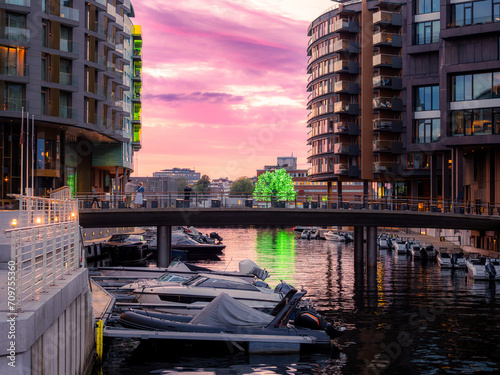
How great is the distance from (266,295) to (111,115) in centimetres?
5665

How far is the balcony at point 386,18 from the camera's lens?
95.8 metres

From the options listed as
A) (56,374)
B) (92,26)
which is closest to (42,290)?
(56,374)

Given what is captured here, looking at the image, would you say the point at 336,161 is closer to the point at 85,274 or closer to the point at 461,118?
the point at 461,118

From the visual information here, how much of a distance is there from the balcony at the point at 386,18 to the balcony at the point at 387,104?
38.1 feet

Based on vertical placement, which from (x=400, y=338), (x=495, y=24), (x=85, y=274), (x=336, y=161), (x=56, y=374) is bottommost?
(x=400, y=338)

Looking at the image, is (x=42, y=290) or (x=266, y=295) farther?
(x=266, y=295)

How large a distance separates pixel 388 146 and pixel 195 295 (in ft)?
229

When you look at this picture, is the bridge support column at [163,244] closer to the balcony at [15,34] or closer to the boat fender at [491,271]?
the balcony at [15,34]

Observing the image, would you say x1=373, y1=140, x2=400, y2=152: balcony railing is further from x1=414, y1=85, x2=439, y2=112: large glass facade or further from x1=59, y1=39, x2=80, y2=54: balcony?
x1=59, y1=39, x2=80, y2=54: balcony

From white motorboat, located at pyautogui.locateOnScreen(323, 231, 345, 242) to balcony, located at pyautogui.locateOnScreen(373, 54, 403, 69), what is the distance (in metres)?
30.6

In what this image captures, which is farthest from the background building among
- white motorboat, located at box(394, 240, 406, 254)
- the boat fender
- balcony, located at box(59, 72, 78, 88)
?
balcony, located at box(59, 72, 78, 88)

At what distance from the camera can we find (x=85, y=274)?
20359mm

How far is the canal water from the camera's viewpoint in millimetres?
26203

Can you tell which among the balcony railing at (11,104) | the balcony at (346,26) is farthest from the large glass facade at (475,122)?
the balcony railing at (11,104)
